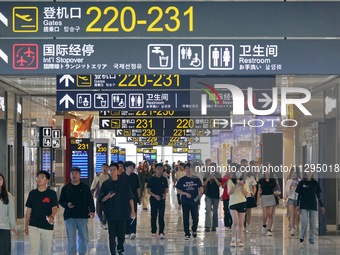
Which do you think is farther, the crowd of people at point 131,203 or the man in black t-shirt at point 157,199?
the man in black t-shirt at point 157,199

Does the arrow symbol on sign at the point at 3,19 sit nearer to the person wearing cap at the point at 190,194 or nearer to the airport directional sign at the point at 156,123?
the person wearing cap at the point at 190,194

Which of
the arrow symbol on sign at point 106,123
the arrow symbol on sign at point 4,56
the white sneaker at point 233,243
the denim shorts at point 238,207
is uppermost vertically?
the arrow symbol on sign at point 4,56

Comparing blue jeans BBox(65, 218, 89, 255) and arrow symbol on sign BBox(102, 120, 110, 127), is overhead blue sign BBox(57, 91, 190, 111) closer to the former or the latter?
blue jeans BBox(65, 218, 89, 255)

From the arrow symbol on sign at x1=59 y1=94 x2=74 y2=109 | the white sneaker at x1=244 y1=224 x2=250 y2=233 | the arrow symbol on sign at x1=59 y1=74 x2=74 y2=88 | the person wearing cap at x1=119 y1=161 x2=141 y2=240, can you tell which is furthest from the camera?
the white sneaker at x1=244 y1=224 x2=250 y2=233

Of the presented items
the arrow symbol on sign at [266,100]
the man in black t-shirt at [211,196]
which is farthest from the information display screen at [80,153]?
the arrow symbol on sign at [266,100]

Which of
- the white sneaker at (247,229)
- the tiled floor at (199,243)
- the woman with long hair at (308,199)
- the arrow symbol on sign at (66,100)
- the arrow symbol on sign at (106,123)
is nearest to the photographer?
the tiled floor at (199,243)

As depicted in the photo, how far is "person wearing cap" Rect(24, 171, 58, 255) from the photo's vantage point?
13.3 metres

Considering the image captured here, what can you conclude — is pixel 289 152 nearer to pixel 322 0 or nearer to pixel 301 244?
pixel 301 244

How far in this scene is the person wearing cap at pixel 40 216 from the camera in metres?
13.3

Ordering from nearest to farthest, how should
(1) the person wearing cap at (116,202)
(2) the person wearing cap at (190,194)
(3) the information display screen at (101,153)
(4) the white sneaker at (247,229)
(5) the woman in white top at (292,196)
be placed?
(1) the person wearing cap at (116,202) → (2) the person wearing cap at (190,194) → (5) the woman in white top at (292,196) → (4) the white sneaker at (247,229) → (3) the information display screen at (101,153)

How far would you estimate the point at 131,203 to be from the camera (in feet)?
52.4

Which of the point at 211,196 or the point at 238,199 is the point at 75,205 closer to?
the point at 238,199

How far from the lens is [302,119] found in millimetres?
27656

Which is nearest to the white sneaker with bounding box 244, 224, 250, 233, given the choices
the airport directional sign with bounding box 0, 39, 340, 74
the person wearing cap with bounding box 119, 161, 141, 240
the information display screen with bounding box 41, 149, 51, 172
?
the person wearing cap with bounding box 119, 161, 141, 240
